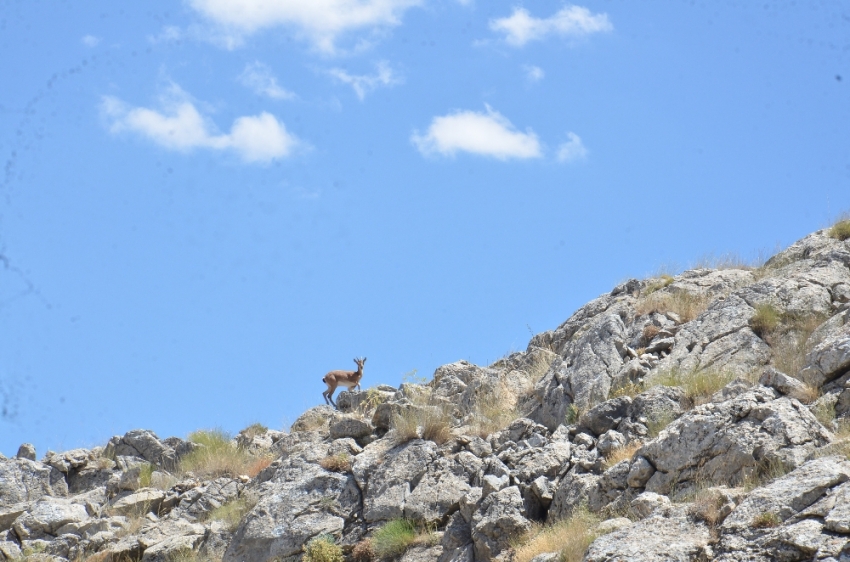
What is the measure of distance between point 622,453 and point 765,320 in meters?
4.16

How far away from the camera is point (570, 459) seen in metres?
13.3

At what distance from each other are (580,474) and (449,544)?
2.03 m

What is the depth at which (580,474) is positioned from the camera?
12.7 metres

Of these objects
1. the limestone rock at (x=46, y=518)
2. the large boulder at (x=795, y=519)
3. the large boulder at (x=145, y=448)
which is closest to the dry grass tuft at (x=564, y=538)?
the large boulder at (x=795, y=519)

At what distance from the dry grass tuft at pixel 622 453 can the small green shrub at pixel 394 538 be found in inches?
120

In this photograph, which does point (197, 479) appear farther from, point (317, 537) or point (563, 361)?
point (563, 361)

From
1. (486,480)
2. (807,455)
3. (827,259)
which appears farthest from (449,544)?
(827,259)

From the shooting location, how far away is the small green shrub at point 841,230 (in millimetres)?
18609

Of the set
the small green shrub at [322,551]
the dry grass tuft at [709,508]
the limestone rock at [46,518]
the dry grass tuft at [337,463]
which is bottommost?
the dry grass tuft at [709,508]

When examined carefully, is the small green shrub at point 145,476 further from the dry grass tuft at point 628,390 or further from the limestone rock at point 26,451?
the dry grass tuft at point 628,390

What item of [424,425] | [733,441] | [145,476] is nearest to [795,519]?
[733,441]

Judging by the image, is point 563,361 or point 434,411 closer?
point 434,411

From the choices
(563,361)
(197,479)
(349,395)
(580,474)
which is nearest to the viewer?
(580,474)

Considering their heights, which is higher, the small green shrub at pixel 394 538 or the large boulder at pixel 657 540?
the small green shrub at pixel 394 538
